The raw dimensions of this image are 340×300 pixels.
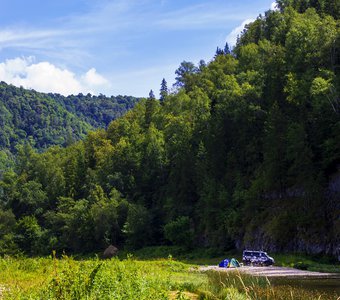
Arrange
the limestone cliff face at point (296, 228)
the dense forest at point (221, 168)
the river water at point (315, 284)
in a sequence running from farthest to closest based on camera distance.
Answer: the dense forest at point (221, 168)
the limestone cliff face at point (296, 228)
the river water at point (315, 284)

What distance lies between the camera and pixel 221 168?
81750mm

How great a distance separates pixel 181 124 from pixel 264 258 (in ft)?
175

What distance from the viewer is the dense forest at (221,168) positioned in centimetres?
5766

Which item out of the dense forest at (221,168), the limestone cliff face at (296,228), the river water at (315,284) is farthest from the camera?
the dense forest at (221,168)

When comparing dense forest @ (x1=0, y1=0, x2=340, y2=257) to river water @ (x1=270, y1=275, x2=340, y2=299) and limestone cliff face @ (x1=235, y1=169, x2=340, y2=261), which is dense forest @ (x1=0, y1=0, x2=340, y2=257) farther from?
river water @ (x1=270, y1=275, x2=340, y2=299)

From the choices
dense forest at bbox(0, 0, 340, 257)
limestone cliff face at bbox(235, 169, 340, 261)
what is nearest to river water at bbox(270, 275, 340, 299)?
limestone cliff face at bbox(235, 169, 340, 261)

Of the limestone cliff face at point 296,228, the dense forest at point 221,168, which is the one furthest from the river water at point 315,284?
the dense forest at point 221,168

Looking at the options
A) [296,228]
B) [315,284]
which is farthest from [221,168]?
[315,284]

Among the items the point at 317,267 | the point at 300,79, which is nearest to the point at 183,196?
the point at 300,79

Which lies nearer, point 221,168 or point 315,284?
Answer: point 315,284

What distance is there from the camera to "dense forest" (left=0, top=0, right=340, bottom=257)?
57.7 meters

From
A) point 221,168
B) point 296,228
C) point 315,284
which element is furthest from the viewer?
point 221,168

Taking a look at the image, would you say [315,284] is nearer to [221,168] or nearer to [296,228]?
[296,228]

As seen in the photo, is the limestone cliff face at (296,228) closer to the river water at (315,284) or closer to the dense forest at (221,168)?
the dense forest at (221,168)
